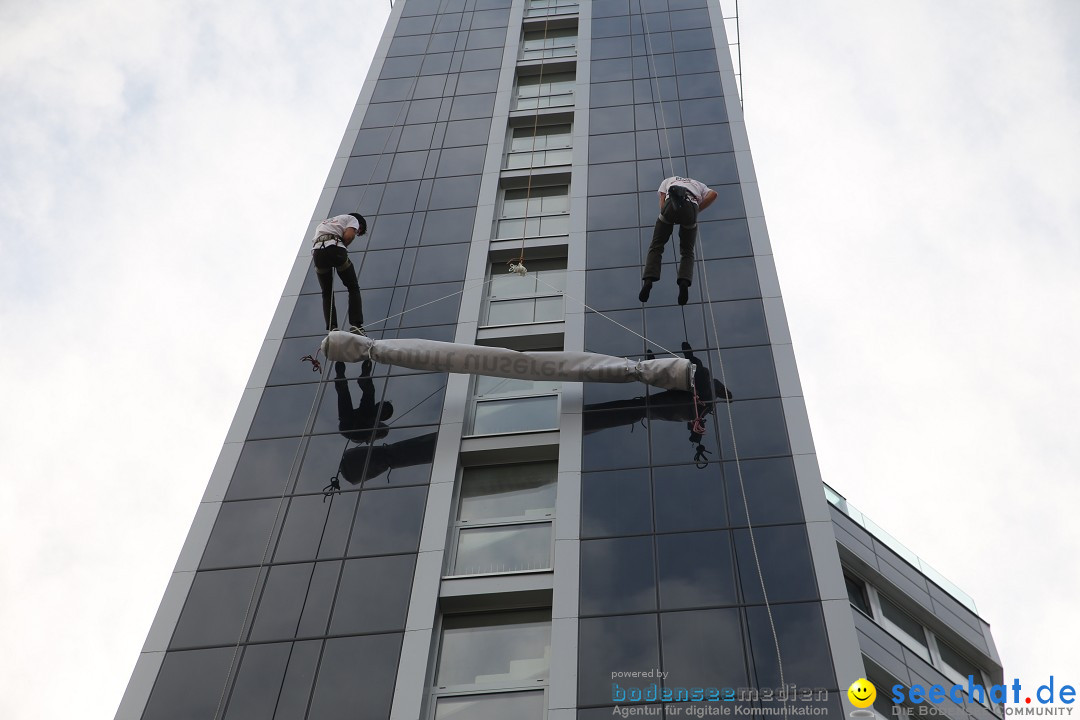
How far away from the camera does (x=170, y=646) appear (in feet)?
60.1

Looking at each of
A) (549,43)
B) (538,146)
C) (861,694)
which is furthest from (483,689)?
(549,43)

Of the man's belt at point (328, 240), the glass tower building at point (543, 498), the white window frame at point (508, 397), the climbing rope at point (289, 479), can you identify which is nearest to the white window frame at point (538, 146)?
the glass tower building at point (543, 498)

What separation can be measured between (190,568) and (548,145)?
17.1 m

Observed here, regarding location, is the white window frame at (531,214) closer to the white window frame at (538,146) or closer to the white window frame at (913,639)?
the white window frame at (538,146)

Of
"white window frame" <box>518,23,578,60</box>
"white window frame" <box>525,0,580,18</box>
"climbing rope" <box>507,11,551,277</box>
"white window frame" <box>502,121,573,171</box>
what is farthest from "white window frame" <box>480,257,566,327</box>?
"white window frame" <box>525,0,580,18</box>

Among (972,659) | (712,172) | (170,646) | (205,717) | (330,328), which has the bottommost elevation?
(205,717)

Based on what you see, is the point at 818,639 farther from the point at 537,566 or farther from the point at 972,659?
the point at 972,659

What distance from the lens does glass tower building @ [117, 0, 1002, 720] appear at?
1730 centimetres

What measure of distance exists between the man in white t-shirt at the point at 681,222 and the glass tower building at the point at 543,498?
81 cm

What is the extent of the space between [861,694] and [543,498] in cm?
720

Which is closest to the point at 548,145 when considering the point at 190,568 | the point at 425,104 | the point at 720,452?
the point at 425,104

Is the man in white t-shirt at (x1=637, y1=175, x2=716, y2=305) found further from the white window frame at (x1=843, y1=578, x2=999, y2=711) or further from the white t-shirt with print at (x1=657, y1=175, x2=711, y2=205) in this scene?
the white window frame at (x1=843, y1=578, x2=999, y2=711)

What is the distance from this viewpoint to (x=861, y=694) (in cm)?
1599

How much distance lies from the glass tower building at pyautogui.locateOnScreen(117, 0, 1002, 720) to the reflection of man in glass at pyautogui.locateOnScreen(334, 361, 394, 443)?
67 mm
